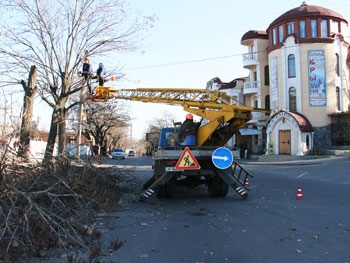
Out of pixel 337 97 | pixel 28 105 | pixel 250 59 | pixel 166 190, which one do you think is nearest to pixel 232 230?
pixel 166 190

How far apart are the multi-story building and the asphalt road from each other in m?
24.1

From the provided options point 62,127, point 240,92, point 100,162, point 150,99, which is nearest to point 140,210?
point 100,162

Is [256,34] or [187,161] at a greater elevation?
[256,34]

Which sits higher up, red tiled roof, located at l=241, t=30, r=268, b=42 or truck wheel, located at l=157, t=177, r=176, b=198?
red tiled roof, located at l=241, t=30, r=268, b=42

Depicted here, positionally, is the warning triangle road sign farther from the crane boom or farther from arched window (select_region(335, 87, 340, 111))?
arched window (select_region(335, 87, 340, 111))

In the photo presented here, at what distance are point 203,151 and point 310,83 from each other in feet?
88.6

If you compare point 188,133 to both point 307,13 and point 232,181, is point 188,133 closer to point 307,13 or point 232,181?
point 232,181

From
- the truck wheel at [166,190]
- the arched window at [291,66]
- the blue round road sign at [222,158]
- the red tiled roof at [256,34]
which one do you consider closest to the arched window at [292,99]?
the arched window at [291,66]

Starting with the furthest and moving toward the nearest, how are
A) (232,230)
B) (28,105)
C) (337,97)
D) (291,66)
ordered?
(291,66) → (337,97) → (28,105) → (232,230)

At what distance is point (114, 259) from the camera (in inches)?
201

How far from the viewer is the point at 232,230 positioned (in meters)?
6.84

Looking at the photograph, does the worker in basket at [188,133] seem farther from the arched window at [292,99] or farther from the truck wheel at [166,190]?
the arched window at [292,99]

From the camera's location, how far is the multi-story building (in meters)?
33.8

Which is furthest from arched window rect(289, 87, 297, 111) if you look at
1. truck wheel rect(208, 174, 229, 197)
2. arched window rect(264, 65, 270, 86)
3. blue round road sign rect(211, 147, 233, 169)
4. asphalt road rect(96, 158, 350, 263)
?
blue round road sign rect(211, 147, 233, 169)
